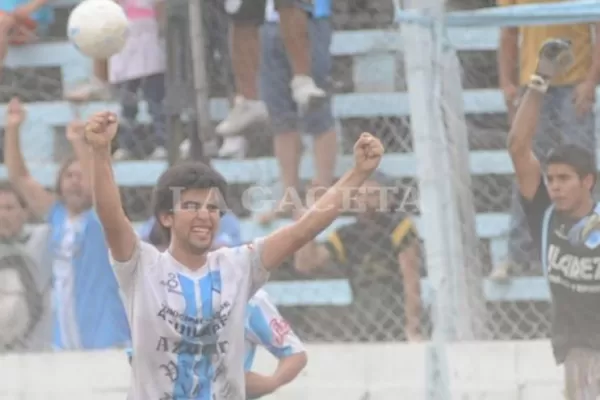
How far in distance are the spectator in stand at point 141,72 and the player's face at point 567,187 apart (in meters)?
2.11

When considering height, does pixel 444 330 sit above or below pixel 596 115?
below

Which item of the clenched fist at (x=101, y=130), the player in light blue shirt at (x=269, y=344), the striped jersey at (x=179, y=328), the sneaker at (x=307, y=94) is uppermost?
the clenched fist at (x=101, y=130)

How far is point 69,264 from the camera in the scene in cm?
693

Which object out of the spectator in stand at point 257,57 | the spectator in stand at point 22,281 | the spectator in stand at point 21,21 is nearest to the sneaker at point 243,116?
the spectator in stand at point 257,57

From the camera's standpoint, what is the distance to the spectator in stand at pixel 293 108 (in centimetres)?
710

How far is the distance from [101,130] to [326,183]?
246cm

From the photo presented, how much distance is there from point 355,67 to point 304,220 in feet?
7.67

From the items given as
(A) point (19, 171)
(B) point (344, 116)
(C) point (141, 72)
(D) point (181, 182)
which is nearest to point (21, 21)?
(C) point (141, 72)

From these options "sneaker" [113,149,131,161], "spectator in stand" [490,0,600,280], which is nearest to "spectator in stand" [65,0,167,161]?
"sneaker" [113,149,131,161]

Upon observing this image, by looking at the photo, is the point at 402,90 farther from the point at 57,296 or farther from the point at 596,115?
the point at 57,296

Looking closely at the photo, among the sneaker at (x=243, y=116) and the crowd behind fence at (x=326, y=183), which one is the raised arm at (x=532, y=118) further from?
the sneaker at (x=243, y=116)

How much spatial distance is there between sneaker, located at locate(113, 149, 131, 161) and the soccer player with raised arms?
280 cm

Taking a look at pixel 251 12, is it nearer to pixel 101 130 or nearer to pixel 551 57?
pixel 551 57

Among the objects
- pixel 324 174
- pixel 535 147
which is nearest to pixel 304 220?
pixel 535 147
